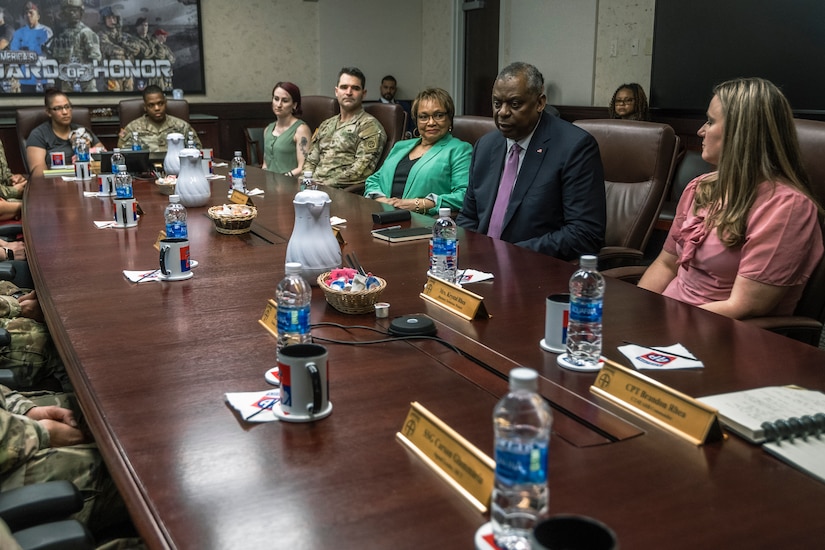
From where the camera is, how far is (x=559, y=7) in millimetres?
6684

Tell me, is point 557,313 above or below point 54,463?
above

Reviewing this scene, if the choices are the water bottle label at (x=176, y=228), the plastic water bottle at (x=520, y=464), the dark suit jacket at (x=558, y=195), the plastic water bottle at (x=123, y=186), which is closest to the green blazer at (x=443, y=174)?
the dark suit jacket at (x=558, y=195)

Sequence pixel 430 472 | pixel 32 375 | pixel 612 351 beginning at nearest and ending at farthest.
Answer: pixel 430 472
pixel 612 351
pixel 32 375

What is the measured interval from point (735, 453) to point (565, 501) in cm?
28

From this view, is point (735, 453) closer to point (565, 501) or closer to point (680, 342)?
point (565, 501)

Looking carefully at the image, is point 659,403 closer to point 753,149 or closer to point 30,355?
point 753,149

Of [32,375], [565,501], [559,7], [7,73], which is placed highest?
[559,7]

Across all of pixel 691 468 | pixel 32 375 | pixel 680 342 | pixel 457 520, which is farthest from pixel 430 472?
pixel 32 375

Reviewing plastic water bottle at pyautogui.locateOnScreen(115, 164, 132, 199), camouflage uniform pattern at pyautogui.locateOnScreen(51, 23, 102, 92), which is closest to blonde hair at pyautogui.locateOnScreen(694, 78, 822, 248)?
plastic water bottle at pyautogui.locateOnScreen(115, 164, 132, 199)

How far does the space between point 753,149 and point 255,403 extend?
139cm

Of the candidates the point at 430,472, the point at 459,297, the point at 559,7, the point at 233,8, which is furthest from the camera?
the point at 233,8

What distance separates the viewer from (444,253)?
6.37 ft

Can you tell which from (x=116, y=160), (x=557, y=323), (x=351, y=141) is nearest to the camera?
(x=557, y=323)

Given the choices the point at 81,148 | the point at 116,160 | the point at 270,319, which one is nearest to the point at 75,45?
the point at 81,148
